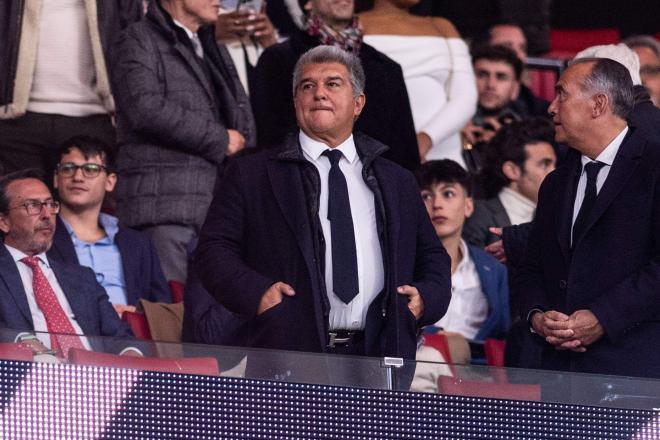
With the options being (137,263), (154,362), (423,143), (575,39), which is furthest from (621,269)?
(575,39)

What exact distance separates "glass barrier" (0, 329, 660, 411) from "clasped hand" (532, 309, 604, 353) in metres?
0.63

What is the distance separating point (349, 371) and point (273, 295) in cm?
65

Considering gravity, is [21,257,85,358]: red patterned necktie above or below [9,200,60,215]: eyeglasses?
below

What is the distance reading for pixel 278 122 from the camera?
668 cm

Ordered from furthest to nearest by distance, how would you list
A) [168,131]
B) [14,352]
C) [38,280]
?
[168,131] → [38,280] → [14,352]

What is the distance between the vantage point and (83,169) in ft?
21.9

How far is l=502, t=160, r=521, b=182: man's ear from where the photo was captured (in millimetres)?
7508

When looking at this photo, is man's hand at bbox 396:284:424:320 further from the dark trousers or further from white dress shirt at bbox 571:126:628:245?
the dark trousers

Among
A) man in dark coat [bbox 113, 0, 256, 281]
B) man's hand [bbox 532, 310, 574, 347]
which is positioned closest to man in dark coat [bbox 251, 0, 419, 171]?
man in dark coat [bbox 113, 0, 256, 281]

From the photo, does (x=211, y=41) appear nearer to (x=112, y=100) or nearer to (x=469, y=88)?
(x=112, y=100)

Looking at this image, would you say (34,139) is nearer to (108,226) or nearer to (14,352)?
(108,226)

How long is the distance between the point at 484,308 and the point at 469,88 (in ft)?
4.49

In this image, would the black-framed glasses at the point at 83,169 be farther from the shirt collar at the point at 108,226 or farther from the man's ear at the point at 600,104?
the man's ear at the point at 600,104

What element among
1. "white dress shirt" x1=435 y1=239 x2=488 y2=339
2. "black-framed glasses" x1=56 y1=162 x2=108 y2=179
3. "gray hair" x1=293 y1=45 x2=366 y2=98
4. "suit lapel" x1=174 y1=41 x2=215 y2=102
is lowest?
"white dress shirt" x1=435 y1=239 x2=488 y2=339
